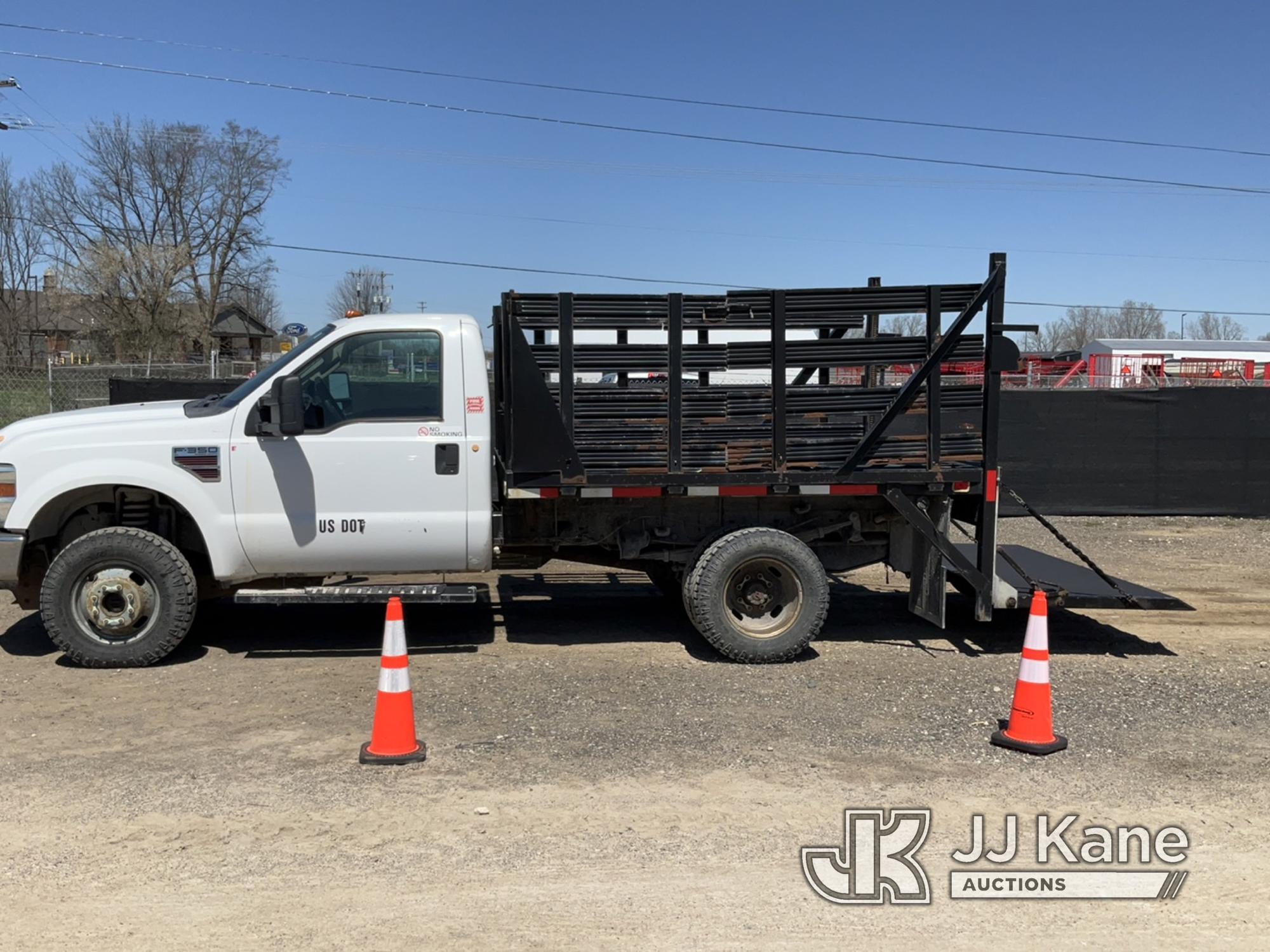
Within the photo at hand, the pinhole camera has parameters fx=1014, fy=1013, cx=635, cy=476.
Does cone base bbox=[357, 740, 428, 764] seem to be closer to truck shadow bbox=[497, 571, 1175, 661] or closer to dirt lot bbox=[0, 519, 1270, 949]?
dirt lot bbox=[0, 519, 1270, 949]

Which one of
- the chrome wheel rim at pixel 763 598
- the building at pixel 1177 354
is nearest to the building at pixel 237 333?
the building at pixel 1177 354

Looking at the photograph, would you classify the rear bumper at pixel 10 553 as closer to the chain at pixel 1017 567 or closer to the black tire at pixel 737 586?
the black tire at pixel 737 586

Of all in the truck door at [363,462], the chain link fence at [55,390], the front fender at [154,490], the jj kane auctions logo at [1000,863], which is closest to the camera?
the jj kane auctions logo at [1000,863]

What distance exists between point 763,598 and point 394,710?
287 centimetres

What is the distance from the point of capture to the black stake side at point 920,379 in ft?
21.4

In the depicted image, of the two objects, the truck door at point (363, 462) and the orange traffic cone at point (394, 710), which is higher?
the truck door at point (363, 462)

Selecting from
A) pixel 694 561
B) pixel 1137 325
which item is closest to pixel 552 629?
pixel 694 561

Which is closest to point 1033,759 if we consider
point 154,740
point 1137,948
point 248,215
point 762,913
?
point 1137,948

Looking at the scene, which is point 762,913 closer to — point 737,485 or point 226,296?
point 737,485

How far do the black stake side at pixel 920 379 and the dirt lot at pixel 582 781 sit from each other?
1.43 m

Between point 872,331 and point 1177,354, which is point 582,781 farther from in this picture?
point 1177,354

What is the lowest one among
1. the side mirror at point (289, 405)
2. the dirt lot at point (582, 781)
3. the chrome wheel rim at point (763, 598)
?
the dirt lot at point (582, 781)

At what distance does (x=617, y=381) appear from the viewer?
6.81m

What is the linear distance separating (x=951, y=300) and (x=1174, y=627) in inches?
137
